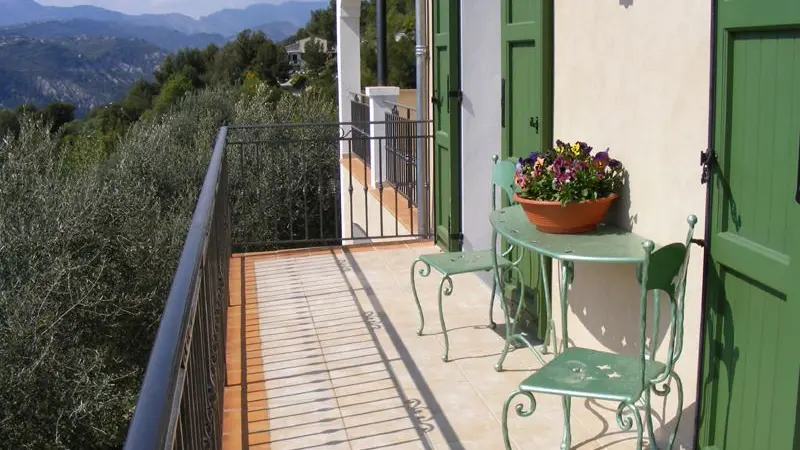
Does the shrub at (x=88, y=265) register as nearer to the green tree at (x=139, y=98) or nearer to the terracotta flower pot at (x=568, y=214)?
the terracotta flower pot at (x=568, y=214)

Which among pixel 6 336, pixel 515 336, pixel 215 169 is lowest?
pixel 6 336

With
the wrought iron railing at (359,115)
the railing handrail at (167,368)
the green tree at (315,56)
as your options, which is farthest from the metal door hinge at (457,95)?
the green tree at (315,56)

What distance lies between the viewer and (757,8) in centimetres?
238

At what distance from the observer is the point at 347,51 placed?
13500 mm

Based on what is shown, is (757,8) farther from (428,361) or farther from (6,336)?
(6,336)

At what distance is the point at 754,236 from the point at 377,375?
2130mm

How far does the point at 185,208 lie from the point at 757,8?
10715 millimetres

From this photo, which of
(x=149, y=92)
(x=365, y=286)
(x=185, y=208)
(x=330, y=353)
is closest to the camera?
(x=330, y=353)

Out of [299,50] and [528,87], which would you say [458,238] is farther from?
[299,50]

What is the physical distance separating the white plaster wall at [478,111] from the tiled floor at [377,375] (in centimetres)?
50

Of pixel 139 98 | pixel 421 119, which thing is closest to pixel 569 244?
pixel 421 119

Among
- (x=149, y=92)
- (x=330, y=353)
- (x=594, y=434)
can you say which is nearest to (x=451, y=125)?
(x=330, y=353)

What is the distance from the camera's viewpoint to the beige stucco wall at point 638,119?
9.43ft

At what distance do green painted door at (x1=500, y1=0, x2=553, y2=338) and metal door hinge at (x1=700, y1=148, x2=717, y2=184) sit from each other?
1445 mm
